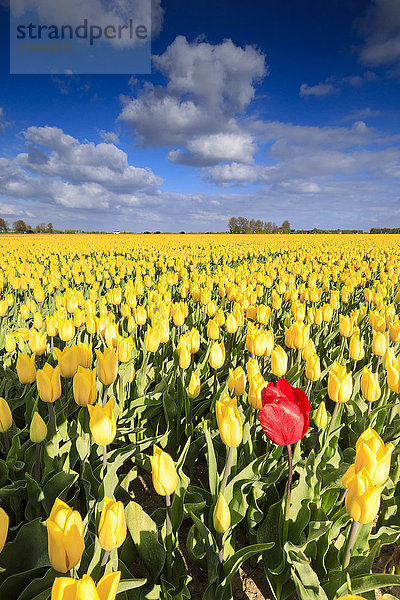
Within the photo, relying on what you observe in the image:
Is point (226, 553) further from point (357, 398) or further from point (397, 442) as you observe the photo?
point (357, 398)

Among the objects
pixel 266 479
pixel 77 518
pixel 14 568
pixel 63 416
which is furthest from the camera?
pixel 63 416

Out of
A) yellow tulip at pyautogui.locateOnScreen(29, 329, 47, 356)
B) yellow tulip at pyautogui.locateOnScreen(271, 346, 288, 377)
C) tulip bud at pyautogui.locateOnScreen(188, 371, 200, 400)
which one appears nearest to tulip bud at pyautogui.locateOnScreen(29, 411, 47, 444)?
tulip bud at pyautogui.locateOnScreen(188, 371, 200, 400)

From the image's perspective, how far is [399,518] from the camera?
1.95 metres

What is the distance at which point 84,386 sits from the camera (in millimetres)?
1858

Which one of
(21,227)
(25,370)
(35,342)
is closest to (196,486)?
(25,370)

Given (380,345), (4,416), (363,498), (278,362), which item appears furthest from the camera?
(380,345)

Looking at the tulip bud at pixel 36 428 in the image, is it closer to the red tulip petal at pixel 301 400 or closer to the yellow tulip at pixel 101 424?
the yellow tulip at pixel 101 424

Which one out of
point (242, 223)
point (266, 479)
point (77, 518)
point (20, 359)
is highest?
point (242, 223)

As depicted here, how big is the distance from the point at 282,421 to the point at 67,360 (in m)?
1.50

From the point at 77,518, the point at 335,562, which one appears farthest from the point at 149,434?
the point at 77,518

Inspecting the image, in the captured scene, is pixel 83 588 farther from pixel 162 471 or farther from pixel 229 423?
pixel 229 423

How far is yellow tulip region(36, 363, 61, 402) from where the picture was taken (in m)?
1.87

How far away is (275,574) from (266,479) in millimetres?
428

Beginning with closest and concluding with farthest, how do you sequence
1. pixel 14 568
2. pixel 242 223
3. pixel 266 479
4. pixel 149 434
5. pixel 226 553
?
pixel 14 568 → pixel 226 553 → pixel 266 479 → pixel 149 434 → pixel 242 223
